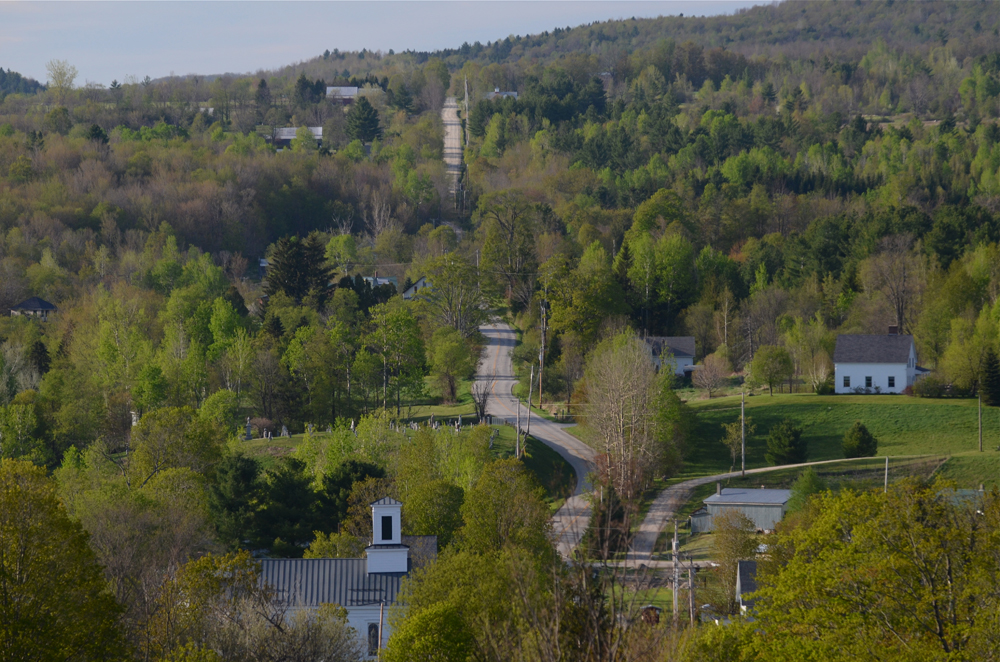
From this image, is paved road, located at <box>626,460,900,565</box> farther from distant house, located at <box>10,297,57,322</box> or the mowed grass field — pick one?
distant house, located at <box>10,297,57,322</box>

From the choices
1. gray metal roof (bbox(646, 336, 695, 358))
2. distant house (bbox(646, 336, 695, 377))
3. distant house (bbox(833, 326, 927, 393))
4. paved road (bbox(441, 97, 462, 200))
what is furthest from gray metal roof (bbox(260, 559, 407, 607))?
paved road (bbox(441, 97, 462, 200))

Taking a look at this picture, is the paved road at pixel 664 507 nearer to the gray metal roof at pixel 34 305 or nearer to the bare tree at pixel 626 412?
the bare tree at pixel 626 412

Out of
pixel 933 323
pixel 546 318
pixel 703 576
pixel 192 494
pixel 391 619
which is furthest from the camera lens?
pixel 546 318

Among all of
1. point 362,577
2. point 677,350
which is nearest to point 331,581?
point 362,577

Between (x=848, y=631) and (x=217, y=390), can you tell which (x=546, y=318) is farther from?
(x=848, y=631)

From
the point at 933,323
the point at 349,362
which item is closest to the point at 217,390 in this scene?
the point at 349,362

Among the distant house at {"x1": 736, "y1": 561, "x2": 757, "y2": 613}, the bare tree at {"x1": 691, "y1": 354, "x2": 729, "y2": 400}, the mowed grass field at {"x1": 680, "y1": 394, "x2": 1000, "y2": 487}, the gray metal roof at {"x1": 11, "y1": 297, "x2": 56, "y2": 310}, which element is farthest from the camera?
the gray metal roof at {"x1": 11, "y1": 297, "x2": 56, "y2": 310}

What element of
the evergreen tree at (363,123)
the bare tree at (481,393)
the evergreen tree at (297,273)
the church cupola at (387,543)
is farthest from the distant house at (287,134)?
the church cupola at (387,543)
